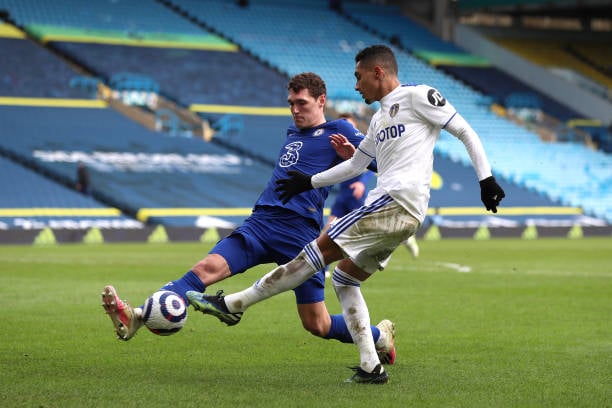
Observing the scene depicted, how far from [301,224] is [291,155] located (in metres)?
0.53

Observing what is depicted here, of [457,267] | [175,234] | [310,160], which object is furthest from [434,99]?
[175,234]

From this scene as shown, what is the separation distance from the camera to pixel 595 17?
176ft

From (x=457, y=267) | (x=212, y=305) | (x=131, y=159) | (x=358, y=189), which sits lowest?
(x=131, y=159)

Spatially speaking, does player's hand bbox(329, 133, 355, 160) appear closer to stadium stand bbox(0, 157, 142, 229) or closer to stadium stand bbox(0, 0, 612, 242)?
stadium stand bbox(0, 157, 142, 229)

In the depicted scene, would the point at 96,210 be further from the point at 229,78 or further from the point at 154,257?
the point at 229,78

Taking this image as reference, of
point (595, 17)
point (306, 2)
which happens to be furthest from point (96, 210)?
point (595, 17)

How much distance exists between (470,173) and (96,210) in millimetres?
15751

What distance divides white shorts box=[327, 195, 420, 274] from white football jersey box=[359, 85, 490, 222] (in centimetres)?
6

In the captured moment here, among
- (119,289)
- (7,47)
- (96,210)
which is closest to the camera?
(119,289)

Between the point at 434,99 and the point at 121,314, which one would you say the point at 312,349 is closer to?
the point at 121,314

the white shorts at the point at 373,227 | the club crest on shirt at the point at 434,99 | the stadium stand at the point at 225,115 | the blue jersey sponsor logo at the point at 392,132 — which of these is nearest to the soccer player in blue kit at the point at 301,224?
the blue jersey sponsor logo at the point at 392,132

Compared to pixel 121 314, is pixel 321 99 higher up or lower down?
higher up

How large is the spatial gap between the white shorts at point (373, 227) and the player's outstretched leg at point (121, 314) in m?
1.37

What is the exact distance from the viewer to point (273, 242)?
766 centimetres
